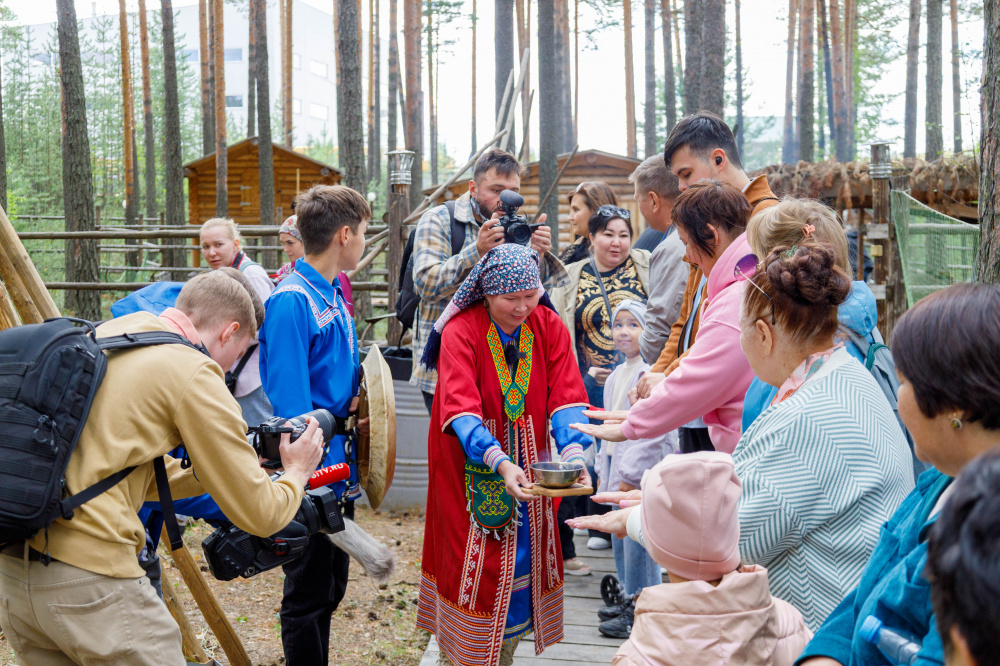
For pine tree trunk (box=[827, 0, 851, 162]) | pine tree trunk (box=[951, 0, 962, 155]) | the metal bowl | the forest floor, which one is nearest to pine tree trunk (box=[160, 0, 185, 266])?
the forest floor

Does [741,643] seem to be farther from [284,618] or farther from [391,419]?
[284,618]

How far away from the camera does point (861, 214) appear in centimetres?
1115

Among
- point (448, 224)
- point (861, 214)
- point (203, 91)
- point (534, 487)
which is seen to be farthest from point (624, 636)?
point (203, 91)

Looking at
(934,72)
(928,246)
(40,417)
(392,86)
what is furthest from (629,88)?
(40,417)

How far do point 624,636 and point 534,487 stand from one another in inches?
65.5

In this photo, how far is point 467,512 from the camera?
130 inches

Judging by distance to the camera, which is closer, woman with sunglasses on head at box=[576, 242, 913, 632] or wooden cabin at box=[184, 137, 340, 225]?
woman with sunglasses on head at box=[576, 242, 913, 632]

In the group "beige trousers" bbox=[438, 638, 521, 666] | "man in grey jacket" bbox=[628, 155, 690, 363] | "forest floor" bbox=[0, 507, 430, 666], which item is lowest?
"forest floor" bbox=[0, 507, 430, 666]

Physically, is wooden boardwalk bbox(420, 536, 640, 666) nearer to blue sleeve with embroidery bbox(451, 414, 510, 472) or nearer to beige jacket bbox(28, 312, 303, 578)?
blue sleeve with embroidery bbox(451, 414, 510, 472)

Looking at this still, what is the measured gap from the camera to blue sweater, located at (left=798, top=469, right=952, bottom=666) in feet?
4.48

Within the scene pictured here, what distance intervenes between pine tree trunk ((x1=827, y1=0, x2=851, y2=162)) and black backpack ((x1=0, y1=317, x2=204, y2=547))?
28484 mm

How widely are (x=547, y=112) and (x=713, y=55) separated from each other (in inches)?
193

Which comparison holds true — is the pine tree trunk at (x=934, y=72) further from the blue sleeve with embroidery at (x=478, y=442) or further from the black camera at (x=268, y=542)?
the black camera at (x=268, y=542)

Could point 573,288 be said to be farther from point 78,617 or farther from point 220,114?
point 220,114
